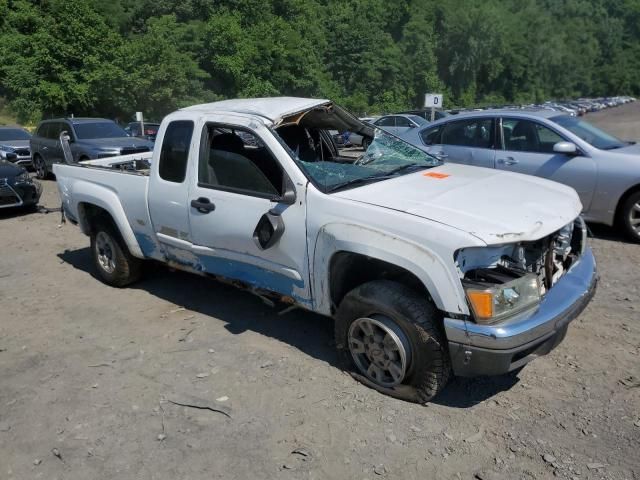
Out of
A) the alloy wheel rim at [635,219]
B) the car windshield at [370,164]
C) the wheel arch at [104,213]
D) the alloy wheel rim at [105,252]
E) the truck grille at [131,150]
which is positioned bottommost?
the alloy wheel rim at [635,219]

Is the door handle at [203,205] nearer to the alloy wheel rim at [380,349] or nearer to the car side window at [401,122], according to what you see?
the alloy wheel rim at [380,349]

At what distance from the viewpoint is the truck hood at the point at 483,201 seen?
3279 mm

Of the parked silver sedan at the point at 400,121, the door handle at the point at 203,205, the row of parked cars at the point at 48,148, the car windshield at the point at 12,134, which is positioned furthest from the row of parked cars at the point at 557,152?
the car windshield at the point at 12,134

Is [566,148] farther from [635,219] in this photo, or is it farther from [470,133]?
[470,133]

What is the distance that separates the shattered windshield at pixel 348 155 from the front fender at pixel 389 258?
1.26 ft

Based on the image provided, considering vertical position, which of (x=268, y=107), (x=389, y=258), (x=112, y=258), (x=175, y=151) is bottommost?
(x=112, y=258)

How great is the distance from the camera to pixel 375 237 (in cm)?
344

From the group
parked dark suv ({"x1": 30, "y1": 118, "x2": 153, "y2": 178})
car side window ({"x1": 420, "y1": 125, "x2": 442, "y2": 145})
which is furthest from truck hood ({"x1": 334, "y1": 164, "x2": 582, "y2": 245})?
parked dark suv ({"x1": 30, "y1": 118, "x2": 153, "y2": 178})

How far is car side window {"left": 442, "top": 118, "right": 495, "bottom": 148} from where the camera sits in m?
7.87

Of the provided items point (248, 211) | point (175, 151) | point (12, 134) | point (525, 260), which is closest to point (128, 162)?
point (175, 151)

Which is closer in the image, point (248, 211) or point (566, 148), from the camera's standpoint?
point (248, 211)

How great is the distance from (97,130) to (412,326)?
39.2ft

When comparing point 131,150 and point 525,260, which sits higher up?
point 525,260

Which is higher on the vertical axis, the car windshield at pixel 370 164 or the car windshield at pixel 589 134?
the car windshield at pixel 370 164
